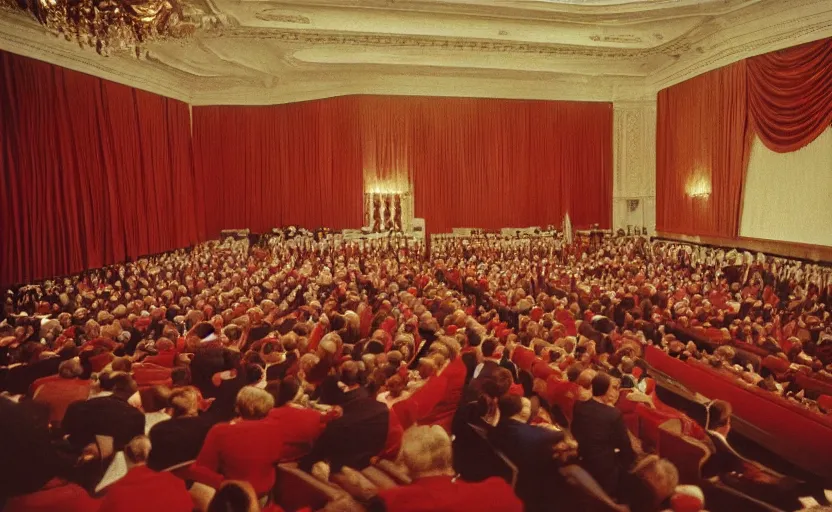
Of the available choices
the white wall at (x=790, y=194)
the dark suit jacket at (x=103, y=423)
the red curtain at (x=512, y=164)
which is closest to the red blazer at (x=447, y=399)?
the dark suit jacket at (x=103, y=423)

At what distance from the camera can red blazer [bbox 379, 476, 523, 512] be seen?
12.7 feet

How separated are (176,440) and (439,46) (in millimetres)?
14473

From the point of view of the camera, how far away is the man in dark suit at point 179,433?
428 centimetres

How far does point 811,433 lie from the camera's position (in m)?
4.89

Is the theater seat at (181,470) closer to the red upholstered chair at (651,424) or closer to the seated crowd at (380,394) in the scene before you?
the seated crowd at (380,394)

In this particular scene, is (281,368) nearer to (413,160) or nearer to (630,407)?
(630,407)

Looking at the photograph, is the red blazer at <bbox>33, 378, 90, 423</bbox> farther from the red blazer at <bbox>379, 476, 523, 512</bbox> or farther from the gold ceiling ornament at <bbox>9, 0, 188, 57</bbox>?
the gold ceiling ornament at <bbox>9, 0, 188, 57</bbox>

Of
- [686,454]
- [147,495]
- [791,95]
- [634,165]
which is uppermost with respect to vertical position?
[791,95]

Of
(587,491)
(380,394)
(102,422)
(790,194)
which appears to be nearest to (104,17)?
(102,422)

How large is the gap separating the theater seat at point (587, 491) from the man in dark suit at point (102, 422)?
3.23 metres

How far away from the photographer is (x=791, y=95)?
1329cm

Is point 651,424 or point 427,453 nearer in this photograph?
point 427,453

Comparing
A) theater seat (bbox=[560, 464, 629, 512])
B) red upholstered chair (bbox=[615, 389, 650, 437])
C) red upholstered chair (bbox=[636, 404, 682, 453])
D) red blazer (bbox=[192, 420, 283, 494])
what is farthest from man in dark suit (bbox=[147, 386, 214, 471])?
red upholstered chair (bbox=[636, 404, 682, 453])

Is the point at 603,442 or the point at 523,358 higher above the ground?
the point at 523,358
